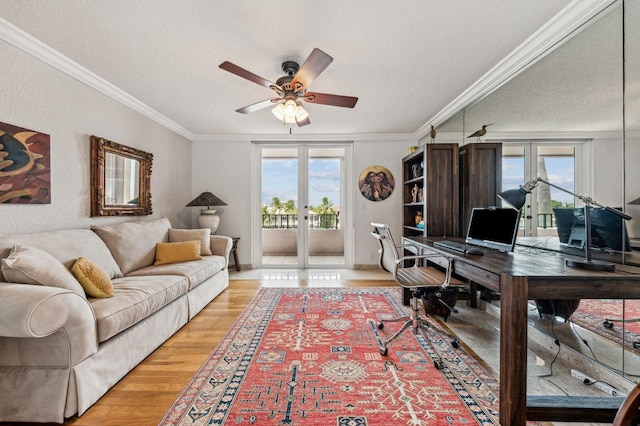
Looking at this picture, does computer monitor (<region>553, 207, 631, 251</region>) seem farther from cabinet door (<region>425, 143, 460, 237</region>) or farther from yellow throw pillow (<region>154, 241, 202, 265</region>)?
yellow throw pillow (<region>154, 241, 202, 265</region>)

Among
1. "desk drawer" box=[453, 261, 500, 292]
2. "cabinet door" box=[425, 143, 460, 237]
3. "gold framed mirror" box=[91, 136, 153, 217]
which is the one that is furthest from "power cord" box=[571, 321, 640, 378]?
"gold framed mirror" box=[91, 136, 153, 217]

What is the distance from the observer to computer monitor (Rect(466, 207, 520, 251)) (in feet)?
7.16

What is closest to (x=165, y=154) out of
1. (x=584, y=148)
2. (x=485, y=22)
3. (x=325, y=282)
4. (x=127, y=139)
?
(x=127, y=139)

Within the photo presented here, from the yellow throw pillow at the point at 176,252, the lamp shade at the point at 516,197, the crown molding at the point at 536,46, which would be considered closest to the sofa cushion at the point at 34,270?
the yellow throw pillow at the point at 176,252

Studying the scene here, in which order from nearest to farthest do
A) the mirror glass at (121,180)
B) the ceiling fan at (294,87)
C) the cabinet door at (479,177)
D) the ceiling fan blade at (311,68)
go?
the ceiling fan blade at (311,68) → the ceiling fan at (294,87) → the cabinet door at (479,177) → the mirror glass at (121,180)

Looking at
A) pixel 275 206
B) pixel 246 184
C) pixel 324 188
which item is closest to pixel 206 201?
pixel 246 184

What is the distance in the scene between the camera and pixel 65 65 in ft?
7.91

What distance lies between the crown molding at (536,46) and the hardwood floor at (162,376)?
3490mm

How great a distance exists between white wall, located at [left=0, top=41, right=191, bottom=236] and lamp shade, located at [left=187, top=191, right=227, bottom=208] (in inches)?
43.8

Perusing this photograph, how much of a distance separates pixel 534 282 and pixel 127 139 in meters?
4.16

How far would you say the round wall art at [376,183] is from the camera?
4.91 meters

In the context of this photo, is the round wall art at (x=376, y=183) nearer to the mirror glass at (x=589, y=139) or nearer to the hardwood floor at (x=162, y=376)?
the mirror glass at (x=589, y=139)

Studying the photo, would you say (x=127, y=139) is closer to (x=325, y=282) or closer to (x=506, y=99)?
(x=325, y=282)

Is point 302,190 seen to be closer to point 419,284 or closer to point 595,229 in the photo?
point 419,284
